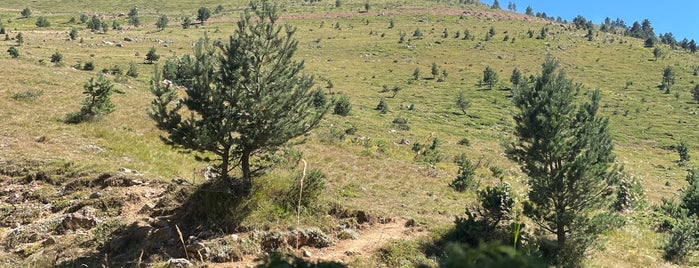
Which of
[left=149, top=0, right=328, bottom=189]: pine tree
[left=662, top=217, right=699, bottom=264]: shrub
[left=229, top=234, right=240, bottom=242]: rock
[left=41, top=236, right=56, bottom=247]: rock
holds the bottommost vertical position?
[left=662, top=217, right=699, bottom=264]: shrub

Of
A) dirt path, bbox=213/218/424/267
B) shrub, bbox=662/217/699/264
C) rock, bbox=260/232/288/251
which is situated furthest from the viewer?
shrub, bbox=662/217/699/264

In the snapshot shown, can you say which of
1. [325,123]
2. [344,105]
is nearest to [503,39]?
[344,105]

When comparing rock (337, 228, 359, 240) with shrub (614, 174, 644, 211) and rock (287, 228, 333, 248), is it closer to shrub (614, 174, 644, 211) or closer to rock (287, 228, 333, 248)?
rock (287, 228, 333, 248)

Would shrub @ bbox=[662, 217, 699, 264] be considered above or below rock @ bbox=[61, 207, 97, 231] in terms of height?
below

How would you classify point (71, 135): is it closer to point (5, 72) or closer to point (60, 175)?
point (60, 175)

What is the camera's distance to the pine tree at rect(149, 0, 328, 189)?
11.7 metres

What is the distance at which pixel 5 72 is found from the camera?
31250 mm

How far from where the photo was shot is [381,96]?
64.6m

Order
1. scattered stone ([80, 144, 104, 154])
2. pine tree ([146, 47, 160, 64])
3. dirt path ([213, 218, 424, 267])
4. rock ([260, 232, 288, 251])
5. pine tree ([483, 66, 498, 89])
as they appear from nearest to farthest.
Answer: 1. dirt path ([213, 218, 424, 267])
2. rock ([260, 232, 288, 251])
3. scattered stone ([80, 144, 104, 154])
4. pine tree ([146, 47, 160, 64])
5. pine tree ([483, 66, 498, 89])

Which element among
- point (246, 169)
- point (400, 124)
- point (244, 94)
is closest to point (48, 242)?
point (246, 169)

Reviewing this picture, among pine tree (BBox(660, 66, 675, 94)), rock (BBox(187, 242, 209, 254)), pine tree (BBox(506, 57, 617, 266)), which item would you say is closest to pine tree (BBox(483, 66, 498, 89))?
pine tree (BBox(660, 66, 675, 94))

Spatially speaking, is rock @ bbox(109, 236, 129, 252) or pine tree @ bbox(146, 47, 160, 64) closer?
rock @ bbox(109, 236, 129, 252)

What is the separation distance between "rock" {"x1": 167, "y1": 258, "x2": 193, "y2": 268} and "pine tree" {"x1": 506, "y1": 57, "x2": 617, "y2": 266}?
31.2ft

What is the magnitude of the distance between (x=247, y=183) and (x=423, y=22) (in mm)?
125907
